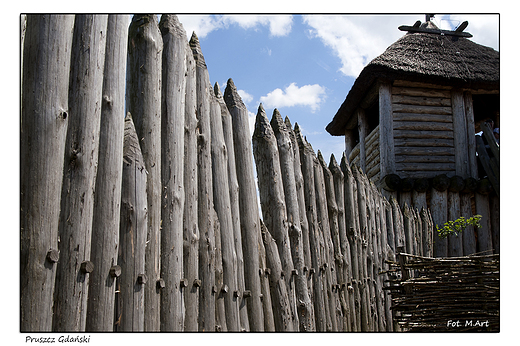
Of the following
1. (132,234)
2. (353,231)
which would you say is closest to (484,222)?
(353,231)

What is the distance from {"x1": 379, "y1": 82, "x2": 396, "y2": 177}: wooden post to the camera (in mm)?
9367

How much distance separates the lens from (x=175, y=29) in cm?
274

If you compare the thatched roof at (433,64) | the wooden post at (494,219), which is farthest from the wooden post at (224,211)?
the wooden post at (494,219)

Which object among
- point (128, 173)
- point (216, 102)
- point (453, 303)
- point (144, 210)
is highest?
point (216, 102)

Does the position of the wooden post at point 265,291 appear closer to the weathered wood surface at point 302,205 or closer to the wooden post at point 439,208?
the weathered wood surface at point 302,205

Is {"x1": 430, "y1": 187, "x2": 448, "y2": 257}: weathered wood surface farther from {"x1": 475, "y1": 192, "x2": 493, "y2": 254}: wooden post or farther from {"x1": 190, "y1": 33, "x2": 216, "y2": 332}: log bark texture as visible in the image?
{"x1": 190, "y1": 33, "x2": 216, "y2": 332}: log bark texture

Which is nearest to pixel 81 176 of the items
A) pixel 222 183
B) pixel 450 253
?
pixel 222 183

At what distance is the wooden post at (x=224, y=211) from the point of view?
2.73 meters

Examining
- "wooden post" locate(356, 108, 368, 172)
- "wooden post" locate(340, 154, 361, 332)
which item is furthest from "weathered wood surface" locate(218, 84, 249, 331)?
"wooden post" locate(356, 108, 368, 172)

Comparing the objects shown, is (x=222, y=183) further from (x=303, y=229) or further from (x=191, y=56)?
(x=303, y=229)

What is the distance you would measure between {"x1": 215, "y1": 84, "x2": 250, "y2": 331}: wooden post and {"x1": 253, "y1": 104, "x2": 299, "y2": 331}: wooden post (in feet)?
0.96

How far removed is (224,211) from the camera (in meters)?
2.86

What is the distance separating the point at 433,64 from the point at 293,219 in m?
7.37

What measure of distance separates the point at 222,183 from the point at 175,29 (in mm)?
966
